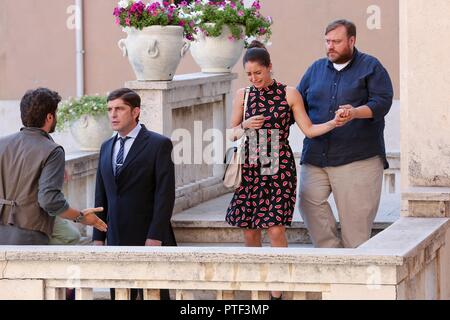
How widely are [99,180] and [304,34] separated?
11541 millimetres

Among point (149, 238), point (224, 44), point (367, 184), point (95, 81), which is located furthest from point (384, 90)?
point (95, 81)

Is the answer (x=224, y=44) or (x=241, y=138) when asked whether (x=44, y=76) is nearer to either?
(x=224, y=44)

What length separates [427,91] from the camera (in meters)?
7.87

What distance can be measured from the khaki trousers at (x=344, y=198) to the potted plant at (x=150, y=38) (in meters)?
1.73

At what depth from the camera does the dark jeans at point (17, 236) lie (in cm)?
714

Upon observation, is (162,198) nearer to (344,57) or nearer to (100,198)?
(100,198)

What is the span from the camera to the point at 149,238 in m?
7.97

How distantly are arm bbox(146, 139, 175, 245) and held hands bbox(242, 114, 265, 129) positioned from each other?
1.69ft

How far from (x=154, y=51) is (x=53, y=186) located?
302 centimetres

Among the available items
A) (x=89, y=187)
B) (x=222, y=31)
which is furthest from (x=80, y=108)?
(x=222, y=31)

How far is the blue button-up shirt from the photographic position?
832cm

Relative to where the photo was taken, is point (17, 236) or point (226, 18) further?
point (226, 18)

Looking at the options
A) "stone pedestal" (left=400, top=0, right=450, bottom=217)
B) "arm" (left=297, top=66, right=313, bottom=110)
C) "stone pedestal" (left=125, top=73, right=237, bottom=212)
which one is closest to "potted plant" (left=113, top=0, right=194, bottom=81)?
"stone pedestal" (left=125, top=73, right=237, bottom=212)

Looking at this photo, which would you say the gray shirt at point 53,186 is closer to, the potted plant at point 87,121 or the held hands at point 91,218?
the held hands at point 91,218
